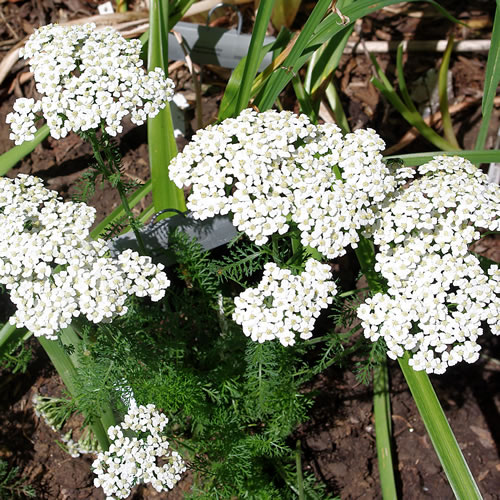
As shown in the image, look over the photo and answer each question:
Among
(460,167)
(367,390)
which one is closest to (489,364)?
(367,390)

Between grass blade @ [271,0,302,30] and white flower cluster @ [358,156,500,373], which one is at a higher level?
grass blade @ [271,0,302,30]

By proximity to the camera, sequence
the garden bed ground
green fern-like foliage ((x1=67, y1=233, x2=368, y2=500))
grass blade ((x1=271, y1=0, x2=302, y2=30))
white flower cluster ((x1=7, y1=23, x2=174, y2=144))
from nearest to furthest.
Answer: white flower cluster ((x1=7, y1=23, x2=174, y2=144)) → green fern-like foliage ((x1=67, y1=233, x2=368, y2=500)) → the garden bed ground → grass blade ((x1=271, y1=0, x2=302, y2=30))

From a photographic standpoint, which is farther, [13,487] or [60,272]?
[13,487]

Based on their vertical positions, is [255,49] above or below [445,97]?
above

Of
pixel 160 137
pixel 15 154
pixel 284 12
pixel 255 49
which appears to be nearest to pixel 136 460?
pixel 160 137

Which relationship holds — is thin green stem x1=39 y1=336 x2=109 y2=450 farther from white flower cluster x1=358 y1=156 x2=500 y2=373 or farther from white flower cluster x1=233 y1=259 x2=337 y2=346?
white flower cluster x1=358 y1=156 x2=500 y2=373

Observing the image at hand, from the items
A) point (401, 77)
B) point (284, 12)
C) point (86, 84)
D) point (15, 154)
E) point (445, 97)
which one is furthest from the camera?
point (284, 12)

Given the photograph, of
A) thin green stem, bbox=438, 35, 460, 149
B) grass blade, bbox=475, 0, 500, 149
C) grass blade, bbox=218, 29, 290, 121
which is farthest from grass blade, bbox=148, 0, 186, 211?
thin green stem, bbox=438, 35, 460, 149

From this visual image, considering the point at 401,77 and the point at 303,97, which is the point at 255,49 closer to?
the point at 303,97

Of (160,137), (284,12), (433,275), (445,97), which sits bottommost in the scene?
(445,97)
